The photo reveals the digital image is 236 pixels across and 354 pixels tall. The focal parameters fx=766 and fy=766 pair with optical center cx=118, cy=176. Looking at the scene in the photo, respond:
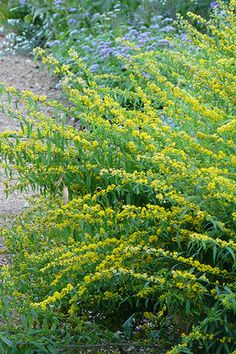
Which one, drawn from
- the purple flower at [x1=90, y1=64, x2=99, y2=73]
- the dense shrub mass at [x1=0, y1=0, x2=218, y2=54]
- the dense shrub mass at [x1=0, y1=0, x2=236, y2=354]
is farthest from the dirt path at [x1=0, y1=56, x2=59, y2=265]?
the dense shrub mass at [x1=0, y1=0, x2=236, y2=354]

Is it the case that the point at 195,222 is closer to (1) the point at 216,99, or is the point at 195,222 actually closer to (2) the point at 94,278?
(2) the point at 94,278

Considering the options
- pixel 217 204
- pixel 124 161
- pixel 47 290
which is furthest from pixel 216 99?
pixel 47 290

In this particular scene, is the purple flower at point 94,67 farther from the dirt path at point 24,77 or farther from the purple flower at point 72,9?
the purple flower at point 72,9

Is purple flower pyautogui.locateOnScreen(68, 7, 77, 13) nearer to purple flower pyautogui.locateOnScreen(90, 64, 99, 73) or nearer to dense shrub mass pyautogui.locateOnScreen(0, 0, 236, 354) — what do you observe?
purple flower pyautogui.locateOnScreen(90, 64, 99, 73)

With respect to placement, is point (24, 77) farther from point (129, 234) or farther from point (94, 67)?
point (129, 234)

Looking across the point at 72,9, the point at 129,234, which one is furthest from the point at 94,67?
the point at 129,234

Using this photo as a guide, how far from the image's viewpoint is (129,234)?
3059mm

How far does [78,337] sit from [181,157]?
2.61ft

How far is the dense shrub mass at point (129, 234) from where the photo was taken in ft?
8.89

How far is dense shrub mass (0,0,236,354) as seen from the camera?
2711 mm

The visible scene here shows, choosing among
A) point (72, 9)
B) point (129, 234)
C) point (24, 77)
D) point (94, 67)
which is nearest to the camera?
point (129, 234)

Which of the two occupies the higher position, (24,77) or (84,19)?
(84,19)

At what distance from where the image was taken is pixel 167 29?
7.36 m

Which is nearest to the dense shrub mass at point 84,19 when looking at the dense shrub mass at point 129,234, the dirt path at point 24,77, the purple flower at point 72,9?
Result: the purple flower at point 72,9
